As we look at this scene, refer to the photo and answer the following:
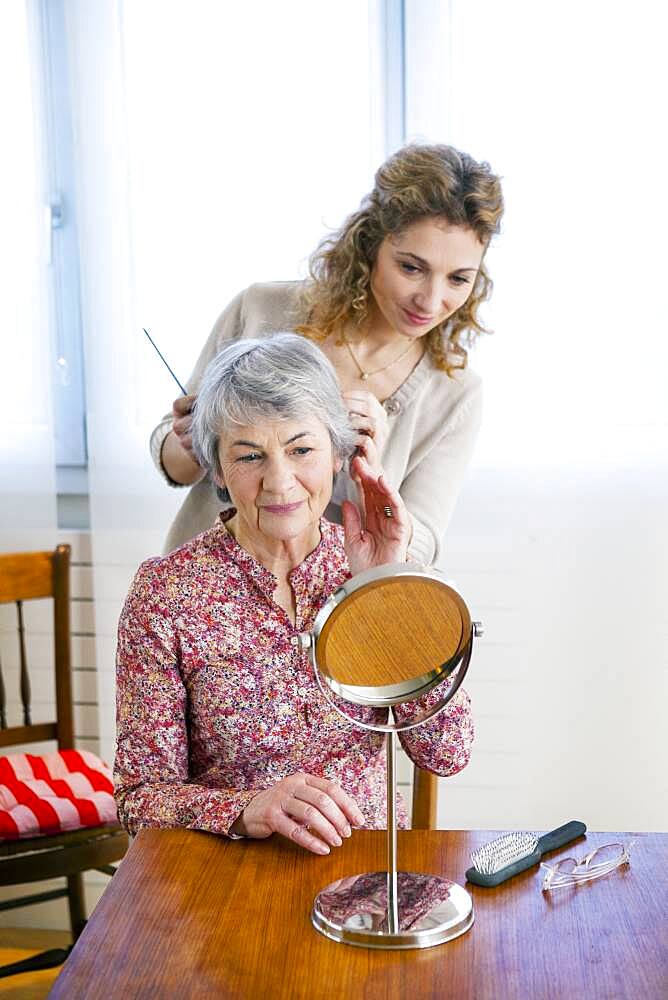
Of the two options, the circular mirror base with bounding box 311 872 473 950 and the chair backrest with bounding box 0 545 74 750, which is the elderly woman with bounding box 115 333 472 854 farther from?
the chair backrest with bounding box 0 545 74 750

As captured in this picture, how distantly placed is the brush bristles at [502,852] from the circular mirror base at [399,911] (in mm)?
53

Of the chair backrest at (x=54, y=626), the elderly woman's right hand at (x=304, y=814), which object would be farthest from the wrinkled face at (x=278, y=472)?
the chair backrest at (x=54, y=626)

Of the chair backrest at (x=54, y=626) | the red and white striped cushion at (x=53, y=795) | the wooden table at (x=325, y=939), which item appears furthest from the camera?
the chair backrest at (x=54, y=626)

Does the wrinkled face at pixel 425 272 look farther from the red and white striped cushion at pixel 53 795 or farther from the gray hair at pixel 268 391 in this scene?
the red and white striped cushion at pixel 53 795

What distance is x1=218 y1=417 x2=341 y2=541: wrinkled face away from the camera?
1.68 m

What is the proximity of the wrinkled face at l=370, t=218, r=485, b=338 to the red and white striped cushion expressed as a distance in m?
1.23

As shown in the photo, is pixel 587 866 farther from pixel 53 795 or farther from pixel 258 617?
pixel 53 795

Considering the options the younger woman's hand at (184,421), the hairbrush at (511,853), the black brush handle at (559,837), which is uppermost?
the younger woman's hand at (184,421)

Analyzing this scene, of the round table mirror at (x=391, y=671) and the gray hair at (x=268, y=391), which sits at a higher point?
the gray hair at (x=268, y=391)

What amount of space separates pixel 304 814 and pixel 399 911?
0.21 metres

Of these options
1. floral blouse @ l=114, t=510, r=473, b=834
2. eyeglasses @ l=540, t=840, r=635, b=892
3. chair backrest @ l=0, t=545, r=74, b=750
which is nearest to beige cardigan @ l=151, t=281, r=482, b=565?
floral blouse @ l=114, t=510, r=473, b=834

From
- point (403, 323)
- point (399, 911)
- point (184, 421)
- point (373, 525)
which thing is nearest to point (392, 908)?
point (399, 911)

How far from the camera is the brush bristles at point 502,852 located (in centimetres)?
136

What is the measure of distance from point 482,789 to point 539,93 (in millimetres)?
1661
